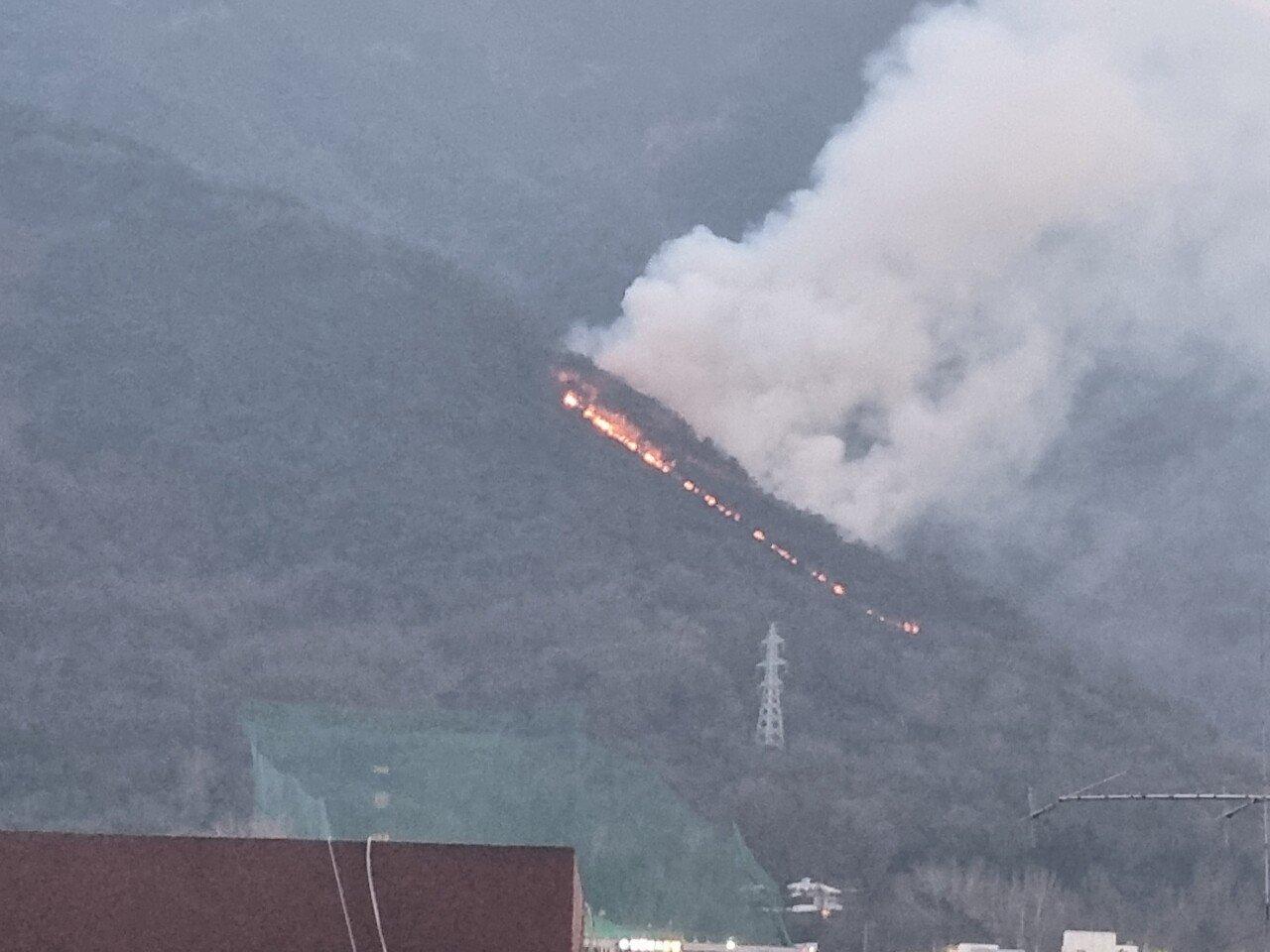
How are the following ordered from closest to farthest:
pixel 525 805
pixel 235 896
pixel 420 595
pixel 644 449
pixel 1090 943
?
pixel 235 896 < pixel 1090 943 < pixel 525 805 < pixel 420 595 < pixel 644 449

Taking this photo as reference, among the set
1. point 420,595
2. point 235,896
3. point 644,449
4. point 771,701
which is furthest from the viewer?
point 644,449

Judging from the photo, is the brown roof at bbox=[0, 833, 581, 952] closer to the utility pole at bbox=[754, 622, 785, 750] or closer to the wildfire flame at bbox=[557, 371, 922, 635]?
the utility pole at bbox=[754, 622, 785, 750]

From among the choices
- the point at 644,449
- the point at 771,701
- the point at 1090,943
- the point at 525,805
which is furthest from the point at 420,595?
the point at 1090,943

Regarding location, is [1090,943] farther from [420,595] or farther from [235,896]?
[420,595]

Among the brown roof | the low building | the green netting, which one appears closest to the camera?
the brown roof

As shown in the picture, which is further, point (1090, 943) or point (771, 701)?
point (771, 701)

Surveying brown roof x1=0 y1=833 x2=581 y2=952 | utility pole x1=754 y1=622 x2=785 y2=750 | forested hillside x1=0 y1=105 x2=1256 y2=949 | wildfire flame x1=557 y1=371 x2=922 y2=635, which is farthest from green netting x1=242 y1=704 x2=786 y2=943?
wildfire flame x1=557 y1=371 x2=922 y2=635

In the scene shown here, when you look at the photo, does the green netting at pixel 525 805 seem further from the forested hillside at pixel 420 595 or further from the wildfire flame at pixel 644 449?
the wildfire flame at pixel 644 449
